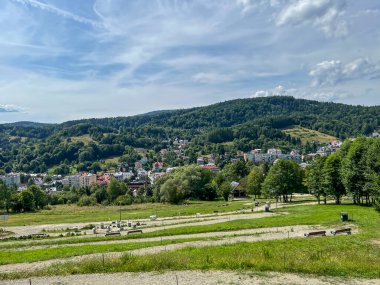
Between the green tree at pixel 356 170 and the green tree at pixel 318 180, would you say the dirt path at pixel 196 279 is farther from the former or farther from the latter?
the green tree at pixel 318 180

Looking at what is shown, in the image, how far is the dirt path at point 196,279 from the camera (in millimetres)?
19859

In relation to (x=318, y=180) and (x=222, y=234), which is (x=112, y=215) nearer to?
(x=318, y=180)

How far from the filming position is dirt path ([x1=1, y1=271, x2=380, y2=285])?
65.2 feet

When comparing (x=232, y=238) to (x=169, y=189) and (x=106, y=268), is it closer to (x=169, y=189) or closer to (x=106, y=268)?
(x=106, y=268)

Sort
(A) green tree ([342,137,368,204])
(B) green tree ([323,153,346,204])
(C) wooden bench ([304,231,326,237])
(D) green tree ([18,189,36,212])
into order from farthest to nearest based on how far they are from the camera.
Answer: (D) green tree ([18,189,36,212]) → (B) green tree ([323,153,346,204]) → (A) green tree ([342,137,368,204]) → (C) wooden bench ([304,231,326,237])

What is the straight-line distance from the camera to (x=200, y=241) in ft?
119

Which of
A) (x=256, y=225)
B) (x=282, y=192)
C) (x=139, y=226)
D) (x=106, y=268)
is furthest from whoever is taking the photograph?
(x=282, y=192)

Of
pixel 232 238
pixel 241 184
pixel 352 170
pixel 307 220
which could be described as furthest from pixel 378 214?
pixel 241 184

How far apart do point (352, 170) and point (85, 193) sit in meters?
100.0

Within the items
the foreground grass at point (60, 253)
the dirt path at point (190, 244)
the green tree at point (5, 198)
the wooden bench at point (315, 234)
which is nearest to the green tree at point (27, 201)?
the green tree at point (5, 198)

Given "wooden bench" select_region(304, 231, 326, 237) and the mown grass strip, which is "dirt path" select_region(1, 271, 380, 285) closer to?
the mown grass strip

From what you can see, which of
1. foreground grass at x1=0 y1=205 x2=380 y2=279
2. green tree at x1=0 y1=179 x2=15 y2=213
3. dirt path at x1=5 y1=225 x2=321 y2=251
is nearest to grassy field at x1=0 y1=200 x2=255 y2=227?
green tree at x1=0 y1=179 x2=15 y2=213

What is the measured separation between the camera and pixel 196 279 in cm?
2095

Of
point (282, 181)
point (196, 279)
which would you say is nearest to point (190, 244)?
point (196, 279)
